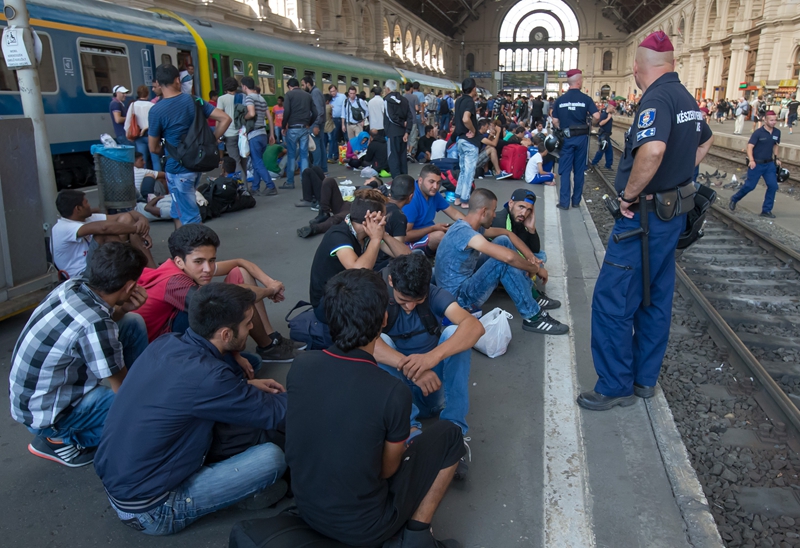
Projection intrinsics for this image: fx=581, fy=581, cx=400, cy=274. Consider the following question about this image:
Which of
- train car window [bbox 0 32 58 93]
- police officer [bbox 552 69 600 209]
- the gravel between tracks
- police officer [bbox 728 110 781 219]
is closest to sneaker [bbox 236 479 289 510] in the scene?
the gravel between tracks

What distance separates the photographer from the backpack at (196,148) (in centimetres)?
600

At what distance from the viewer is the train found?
9680 mm

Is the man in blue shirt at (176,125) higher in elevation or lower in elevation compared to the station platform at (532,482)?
higher

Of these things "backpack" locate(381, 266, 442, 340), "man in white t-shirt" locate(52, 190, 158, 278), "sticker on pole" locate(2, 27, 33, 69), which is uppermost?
"sticker on pole" locate(2, 27, 33, 69)

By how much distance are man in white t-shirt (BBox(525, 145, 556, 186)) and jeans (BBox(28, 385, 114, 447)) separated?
415 inches

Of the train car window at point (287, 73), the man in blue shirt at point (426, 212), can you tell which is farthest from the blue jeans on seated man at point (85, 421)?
the train car window at point (287, 73)

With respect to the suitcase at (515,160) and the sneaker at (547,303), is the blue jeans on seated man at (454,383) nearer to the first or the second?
the sneaker at (547,303)

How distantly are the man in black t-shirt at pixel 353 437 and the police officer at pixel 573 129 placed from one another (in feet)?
26.4

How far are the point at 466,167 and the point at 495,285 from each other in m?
5.65

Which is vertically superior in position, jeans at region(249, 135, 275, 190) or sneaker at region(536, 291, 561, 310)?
jeans at region(249, 135, 275, 190)

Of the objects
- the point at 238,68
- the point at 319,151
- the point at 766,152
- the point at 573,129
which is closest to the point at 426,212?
the point at 573,129

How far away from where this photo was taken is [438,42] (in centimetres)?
8169

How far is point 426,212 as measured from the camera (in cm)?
617

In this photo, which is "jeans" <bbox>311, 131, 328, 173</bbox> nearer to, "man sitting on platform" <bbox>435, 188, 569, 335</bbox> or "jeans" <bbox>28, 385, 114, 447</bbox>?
"man sitting on platform" <bbox>435, 188, 569, 335</bbox>
